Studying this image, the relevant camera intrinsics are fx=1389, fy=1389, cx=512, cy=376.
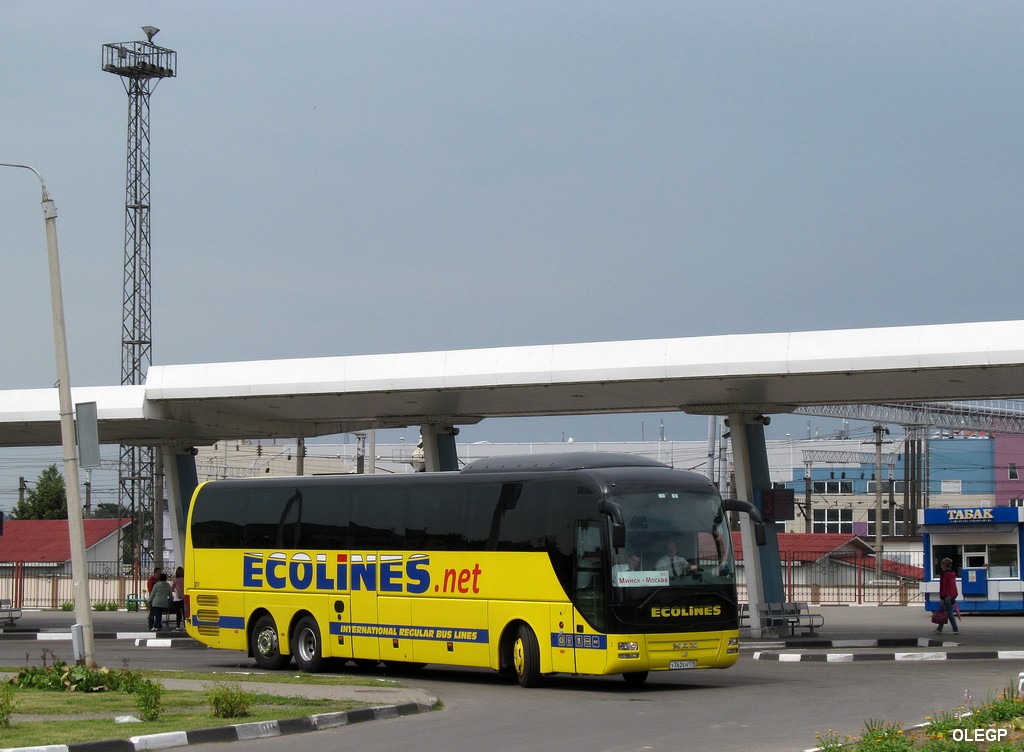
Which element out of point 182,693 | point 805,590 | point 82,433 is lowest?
point 805,590

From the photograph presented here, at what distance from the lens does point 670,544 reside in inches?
712

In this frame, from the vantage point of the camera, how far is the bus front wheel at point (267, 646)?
2211 centimetres

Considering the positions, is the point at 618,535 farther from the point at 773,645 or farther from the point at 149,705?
the point at 773,645

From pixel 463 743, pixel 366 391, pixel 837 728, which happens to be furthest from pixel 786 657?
pixel 463 743

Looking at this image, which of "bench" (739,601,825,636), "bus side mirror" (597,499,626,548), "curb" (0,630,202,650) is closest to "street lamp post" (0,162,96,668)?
"bus side mirror" (597,499,626,548)

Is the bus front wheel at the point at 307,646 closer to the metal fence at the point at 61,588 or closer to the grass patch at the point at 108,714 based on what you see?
the grass patch at the point at 108,714

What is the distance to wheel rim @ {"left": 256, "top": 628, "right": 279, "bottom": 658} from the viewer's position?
22125 mm

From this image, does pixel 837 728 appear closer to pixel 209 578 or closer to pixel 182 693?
pixel 182 693

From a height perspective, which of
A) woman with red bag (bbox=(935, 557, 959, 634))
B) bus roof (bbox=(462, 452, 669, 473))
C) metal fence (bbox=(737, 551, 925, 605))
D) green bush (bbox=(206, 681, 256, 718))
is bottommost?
metal fence (bbox=(737, 551, 925, 605))

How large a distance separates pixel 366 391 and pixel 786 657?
937 centimetres

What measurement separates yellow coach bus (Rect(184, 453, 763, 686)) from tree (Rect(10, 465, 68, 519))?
71399mm

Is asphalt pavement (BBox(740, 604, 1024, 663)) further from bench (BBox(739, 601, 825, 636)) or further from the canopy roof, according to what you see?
the canopy roof

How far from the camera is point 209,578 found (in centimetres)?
2316

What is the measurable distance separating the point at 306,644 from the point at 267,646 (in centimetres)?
79
